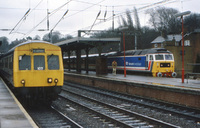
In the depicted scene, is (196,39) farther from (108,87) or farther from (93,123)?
(93,123)

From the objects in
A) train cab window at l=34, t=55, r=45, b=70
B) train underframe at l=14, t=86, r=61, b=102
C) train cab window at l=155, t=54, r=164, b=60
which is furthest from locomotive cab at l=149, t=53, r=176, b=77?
train cab window at l=34, t=55, r=45, b=70

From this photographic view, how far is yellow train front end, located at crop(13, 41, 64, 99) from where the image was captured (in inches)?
458

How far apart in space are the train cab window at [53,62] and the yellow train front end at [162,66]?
13.5 m

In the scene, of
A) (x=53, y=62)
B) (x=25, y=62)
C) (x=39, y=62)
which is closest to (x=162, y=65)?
(x=53, y=62)

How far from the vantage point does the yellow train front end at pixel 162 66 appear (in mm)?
23891

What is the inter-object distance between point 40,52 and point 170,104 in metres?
6.98

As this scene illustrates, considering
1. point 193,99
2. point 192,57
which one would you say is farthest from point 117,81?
point 192,57

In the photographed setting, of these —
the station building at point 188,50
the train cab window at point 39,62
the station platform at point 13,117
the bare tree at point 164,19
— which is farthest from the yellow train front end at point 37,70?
the bare tree at point 164,19

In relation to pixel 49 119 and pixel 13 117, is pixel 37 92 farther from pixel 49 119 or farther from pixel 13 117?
pixel 13 117

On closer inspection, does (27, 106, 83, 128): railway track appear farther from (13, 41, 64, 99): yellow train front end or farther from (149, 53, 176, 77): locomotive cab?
(149, 53, 176, 77): locomotive cab

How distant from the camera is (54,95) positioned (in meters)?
12.2

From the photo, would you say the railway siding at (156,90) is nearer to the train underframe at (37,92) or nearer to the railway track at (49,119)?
the train underframe at (37,92)

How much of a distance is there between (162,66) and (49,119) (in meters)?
16.0

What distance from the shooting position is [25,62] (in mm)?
11875
